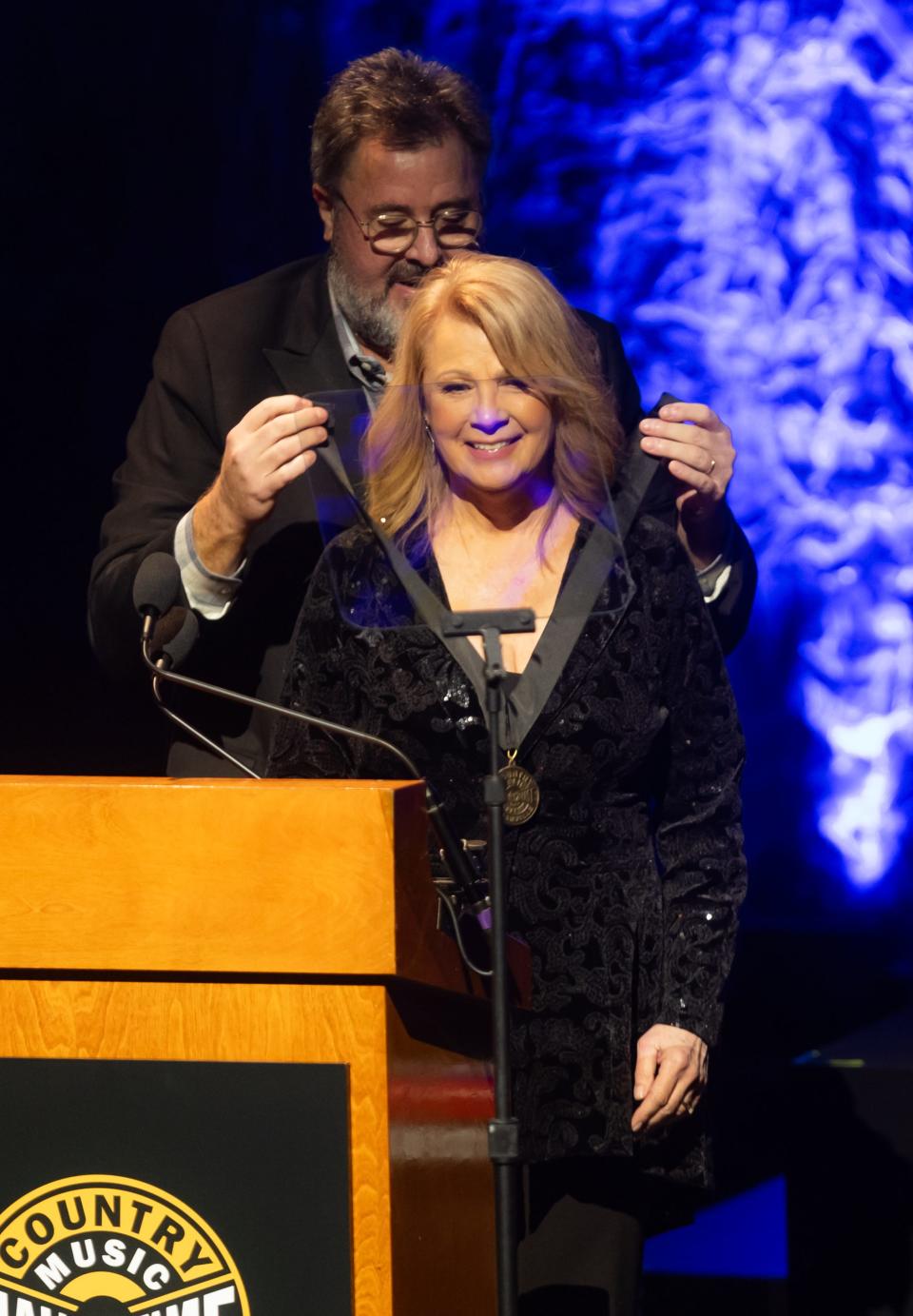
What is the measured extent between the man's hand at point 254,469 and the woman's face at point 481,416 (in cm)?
15

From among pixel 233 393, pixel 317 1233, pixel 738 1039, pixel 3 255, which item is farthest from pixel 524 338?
pixel 738 1039

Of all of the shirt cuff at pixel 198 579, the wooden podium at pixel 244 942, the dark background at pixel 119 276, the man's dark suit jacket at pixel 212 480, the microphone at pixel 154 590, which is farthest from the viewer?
the dark background at pixel 119 276

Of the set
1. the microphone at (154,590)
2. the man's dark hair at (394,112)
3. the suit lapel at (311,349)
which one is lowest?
the microphone at (154,590)

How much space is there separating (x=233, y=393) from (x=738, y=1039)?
1701mm

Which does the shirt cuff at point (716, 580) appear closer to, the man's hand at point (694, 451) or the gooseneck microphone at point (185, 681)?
the man's hand at point (694, 451)

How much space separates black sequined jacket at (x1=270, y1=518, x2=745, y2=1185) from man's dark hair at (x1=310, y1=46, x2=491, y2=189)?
0.69 metres

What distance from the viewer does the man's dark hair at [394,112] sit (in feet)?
8.01

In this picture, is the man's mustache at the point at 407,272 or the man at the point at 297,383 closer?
the man at the point at 297,383

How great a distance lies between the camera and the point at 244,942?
4.67 feet

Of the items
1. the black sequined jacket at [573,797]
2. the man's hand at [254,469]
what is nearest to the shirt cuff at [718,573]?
the black sequined jacket at [573,797]

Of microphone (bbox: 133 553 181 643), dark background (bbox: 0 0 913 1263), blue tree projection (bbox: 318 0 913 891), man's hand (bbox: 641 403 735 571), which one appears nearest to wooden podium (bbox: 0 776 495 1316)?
microphone (bbox: 133 553 181 643)

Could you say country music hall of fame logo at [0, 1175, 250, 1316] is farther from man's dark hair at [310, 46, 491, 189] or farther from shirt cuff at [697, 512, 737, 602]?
man's dark hair at [310, 46, 491, 189]

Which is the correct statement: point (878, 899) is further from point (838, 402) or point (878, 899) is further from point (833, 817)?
point (838, 402)

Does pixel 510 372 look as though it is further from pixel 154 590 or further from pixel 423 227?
pixel 423 227
